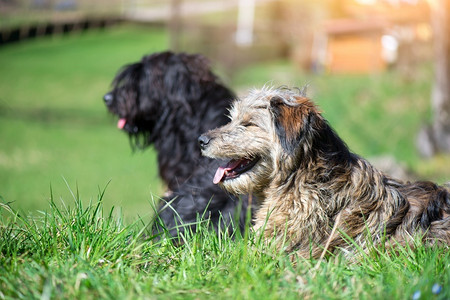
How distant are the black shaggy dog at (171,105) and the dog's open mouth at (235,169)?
952mm

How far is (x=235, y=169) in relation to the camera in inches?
178

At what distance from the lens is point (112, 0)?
39.5 meters

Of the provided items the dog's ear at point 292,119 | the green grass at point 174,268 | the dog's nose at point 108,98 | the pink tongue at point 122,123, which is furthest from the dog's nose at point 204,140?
the dog's nose at point 108,98

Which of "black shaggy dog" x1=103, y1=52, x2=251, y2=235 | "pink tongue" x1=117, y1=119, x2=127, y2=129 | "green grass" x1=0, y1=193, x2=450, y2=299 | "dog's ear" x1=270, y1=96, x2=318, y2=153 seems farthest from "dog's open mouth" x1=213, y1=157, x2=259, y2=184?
"pink tongue" x1=117, y1=119, x2=127, y2=129

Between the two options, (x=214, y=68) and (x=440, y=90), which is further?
(x=440, y=90)

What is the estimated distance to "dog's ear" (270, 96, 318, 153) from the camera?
4156mm

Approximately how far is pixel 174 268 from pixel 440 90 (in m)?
11.8

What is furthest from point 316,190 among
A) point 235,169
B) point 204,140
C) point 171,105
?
point 171,105

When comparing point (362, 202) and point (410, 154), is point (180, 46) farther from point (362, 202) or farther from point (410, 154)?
point (362, 202)

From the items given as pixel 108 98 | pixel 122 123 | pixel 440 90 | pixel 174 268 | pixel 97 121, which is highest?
pixel 108 98

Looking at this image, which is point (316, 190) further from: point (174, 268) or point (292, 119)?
point (174, 268)

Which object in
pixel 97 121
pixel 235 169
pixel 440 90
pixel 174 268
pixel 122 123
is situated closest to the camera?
pixel 174 268

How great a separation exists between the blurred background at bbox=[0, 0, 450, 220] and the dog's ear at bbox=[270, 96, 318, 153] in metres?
0.62

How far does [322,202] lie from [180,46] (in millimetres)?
25211
